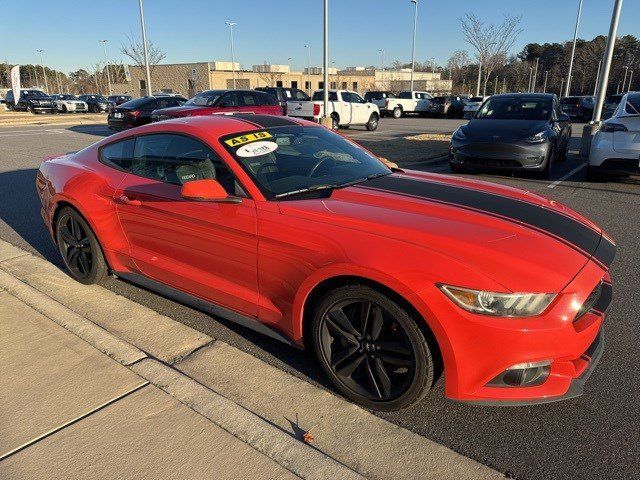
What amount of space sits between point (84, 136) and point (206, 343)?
56.9ft

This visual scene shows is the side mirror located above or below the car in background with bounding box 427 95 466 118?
above

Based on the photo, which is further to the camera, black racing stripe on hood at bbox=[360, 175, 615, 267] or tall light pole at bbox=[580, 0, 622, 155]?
tall light pole at bbox=[580, 0, 622, 155]

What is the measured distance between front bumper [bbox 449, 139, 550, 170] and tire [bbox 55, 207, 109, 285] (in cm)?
677

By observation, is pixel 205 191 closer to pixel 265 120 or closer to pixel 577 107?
pixel 265 120

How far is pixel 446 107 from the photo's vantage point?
3259 cm

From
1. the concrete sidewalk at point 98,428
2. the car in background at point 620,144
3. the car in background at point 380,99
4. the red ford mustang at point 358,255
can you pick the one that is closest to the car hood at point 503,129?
the car in background at point 620,144

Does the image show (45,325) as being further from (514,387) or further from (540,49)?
(540,49)

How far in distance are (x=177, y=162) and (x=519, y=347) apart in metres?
2.56

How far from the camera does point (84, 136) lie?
58.7 feet

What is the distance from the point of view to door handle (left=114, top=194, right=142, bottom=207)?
3.50 m

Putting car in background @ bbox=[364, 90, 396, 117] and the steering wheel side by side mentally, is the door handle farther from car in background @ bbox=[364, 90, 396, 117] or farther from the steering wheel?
car in background @ bbox=[364, 90, 396, 117]

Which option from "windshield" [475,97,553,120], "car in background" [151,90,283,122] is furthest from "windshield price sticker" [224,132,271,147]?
"car in background" [151,90,283,122]

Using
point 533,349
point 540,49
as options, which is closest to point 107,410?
point 533,349

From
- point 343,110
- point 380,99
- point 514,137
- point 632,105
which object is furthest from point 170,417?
point 380,99
